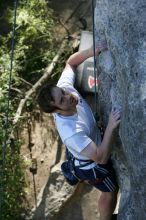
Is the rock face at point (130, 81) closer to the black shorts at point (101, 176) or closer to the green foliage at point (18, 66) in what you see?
the black shorts at point (101, 176)

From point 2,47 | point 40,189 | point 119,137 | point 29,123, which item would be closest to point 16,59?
point 2,47

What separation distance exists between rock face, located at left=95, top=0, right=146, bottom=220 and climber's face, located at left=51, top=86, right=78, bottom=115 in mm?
294

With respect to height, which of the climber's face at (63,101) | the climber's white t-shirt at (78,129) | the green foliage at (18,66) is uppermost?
the climber's face at (63,101)

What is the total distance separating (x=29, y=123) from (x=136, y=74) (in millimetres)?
3858

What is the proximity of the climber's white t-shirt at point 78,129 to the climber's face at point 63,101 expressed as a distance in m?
0.04

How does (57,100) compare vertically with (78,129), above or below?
above

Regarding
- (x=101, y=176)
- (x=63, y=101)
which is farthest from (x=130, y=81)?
(x=101, y=176)

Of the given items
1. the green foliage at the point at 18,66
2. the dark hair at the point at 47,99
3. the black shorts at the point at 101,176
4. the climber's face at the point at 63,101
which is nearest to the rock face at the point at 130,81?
the black shorts at the point at 101,176

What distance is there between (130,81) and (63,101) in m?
0.50

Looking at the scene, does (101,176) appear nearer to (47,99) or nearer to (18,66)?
(47,99)

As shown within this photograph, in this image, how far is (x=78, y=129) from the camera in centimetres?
391

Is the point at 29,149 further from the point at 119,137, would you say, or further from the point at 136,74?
the point at 136,74

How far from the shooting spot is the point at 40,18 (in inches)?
286

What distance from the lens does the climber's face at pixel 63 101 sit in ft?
12.7
